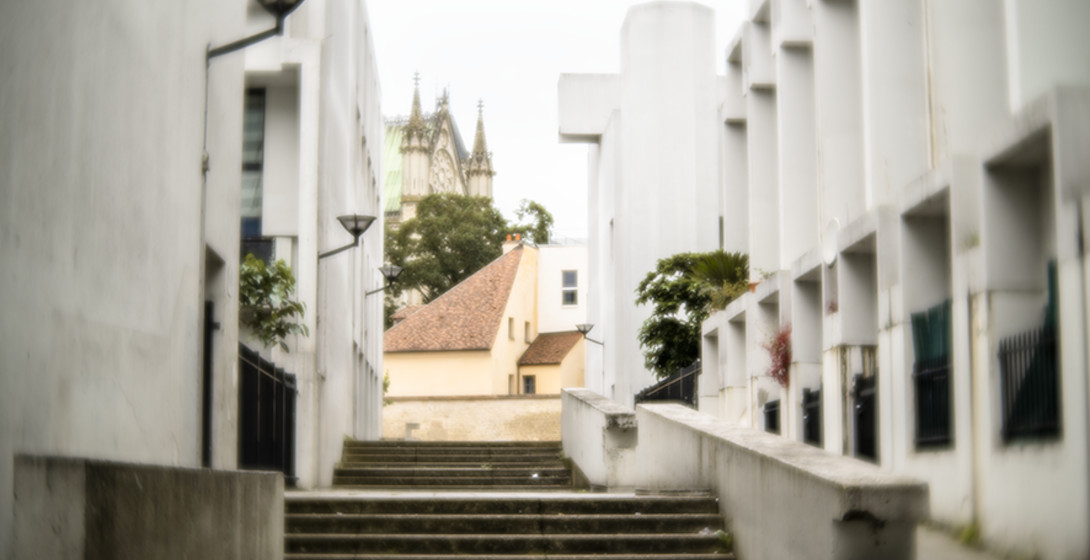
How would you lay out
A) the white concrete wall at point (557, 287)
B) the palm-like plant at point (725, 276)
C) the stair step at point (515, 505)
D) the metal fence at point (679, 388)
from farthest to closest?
the white concrete wall at point (557, 287), the metal fence at point (679, 388), the palm-like plant at point (725, 276), the stair step at point (515, 505)

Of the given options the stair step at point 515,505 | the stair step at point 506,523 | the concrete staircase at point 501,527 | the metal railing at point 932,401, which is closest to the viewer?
the concrete staircase at point 501,527

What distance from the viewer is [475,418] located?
50688 millimetres

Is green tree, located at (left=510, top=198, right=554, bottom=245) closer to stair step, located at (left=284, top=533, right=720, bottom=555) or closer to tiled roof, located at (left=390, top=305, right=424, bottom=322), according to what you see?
tiled roof, located at (left=390, top=305, right=424, bottom=322)

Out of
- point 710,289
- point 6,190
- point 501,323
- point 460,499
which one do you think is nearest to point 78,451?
point 6,190

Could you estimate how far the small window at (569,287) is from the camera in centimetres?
6462

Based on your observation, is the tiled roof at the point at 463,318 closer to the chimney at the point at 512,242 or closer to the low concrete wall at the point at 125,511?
the chimney at the point at 512,242

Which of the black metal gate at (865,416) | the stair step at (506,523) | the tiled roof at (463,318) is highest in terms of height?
the tiled roof at (463,318)

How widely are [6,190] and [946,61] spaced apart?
9368 millimetres

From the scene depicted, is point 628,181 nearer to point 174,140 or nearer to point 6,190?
point 174,140

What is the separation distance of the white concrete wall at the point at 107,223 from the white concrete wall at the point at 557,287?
52.3m

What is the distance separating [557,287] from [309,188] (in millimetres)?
46231

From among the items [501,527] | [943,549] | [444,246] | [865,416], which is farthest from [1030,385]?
[444,246]

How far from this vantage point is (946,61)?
1280 centimetres

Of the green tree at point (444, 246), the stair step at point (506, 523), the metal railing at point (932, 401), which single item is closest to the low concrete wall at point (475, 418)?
the green tree at point (444, 246)
